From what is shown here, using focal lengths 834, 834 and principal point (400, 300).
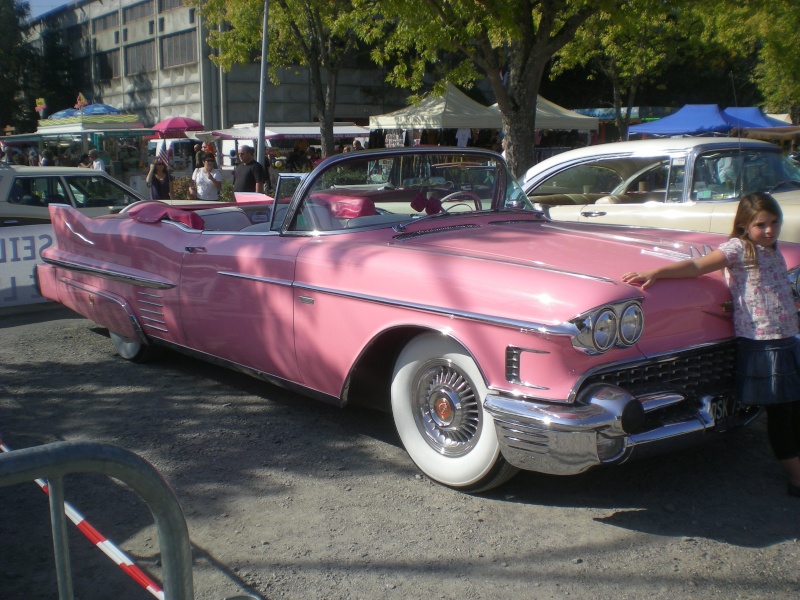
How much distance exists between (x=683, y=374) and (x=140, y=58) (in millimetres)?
41683

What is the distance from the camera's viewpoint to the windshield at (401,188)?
4.58 metres

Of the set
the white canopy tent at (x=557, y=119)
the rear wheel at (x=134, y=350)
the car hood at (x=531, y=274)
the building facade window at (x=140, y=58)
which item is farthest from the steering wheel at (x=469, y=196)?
the building facade window at (x=140, y=58)

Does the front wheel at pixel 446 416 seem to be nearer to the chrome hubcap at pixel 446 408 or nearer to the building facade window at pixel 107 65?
the chrome hubcap at pixel 446 408

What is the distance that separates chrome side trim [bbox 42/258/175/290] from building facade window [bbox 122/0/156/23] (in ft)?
119

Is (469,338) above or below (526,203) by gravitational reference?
below

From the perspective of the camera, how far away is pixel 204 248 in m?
4.99

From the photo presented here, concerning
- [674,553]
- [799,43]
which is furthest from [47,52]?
[674,553]

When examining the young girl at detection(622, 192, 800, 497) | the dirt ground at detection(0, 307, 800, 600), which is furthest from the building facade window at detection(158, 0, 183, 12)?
the young girl at detection(622, 192, 800, 497)

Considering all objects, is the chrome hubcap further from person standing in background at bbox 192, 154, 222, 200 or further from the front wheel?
person standing in background at bbox 192, 154, 222, 200

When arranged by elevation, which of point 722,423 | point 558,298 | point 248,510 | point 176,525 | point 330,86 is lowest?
point 248,510

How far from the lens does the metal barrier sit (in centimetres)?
180

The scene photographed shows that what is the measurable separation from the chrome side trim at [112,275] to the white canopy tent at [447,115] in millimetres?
14943

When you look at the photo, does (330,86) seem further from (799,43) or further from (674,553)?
(674,553)

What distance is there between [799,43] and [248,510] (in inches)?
700
